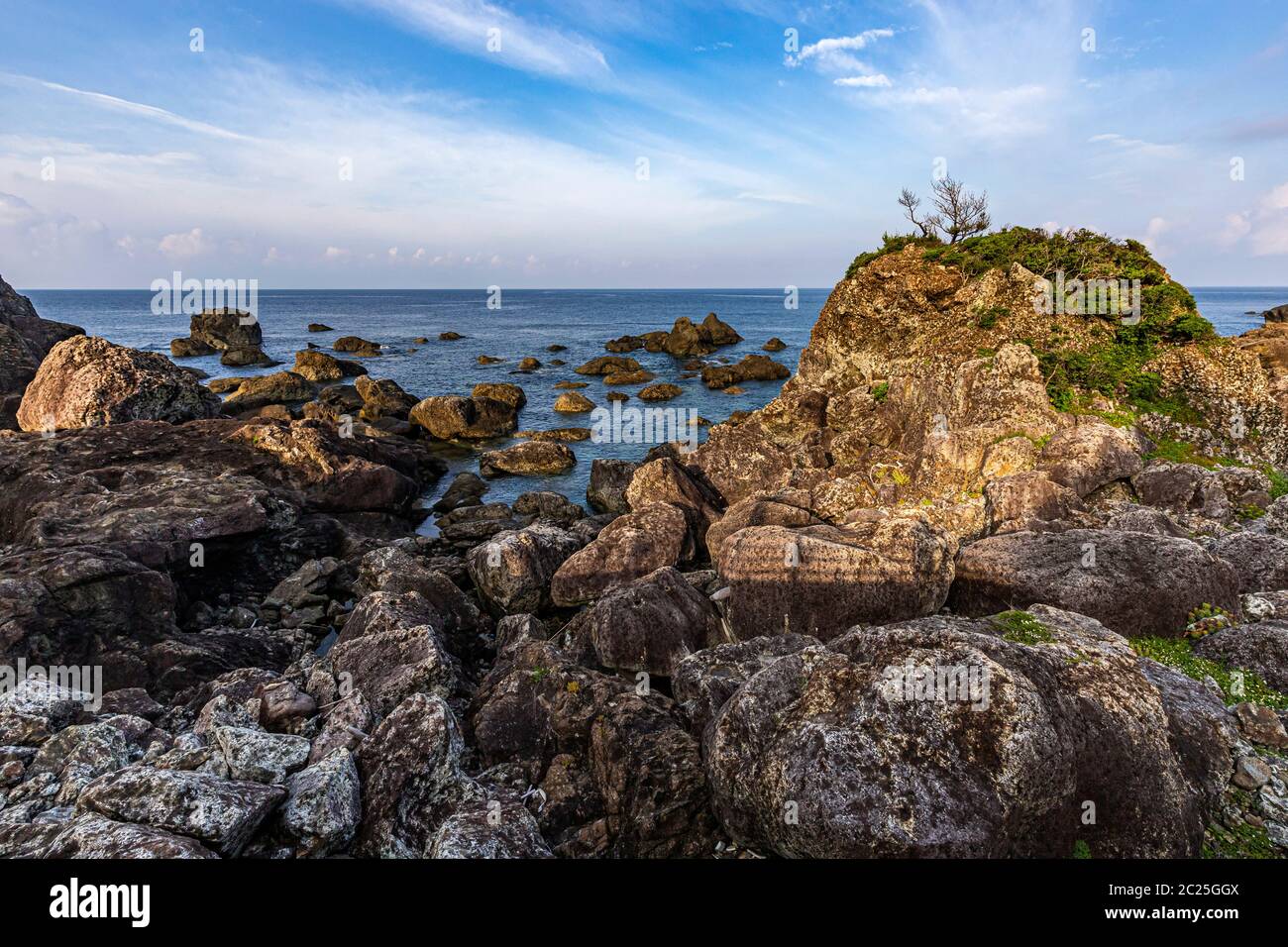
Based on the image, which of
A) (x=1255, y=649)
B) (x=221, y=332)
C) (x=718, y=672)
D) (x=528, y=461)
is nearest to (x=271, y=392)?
(x=528, y=461)

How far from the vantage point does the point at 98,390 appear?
99.2ft

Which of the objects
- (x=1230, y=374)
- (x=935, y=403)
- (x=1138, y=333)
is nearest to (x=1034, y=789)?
(x=935, y=403)

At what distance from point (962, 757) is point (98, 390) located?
125ft

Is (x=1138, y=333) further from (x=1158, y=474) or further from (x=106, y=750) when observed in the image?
(x=106, y=750)

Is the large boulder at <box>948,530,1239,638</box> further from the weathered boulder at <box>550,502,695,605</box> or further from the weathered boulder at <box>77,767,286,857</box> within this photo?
the weathered boulder at <box>77,767,286,857</box>

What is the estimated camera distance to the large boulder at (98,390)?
30.0 meters

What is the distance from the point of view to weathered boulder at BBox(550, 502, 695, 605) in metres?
20.1

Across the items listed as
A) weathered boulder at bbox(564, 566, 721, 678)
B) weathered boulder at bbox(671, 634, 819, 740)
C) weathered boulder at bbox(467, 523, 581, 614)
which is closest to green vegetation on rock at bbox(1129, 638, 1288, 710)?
weathered boulder at bbox(671, 634, 819, 740)

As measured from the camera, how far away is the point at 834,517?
944 inches

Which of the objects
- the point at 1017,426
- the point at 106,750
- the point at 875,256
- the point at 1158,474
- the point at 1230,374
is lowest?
the point at 106,750

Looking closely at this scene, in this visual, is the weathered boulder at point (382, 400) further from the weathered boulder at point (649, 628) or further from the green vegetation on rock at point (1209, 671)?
the green vegetation on rock at point (1209, 671)

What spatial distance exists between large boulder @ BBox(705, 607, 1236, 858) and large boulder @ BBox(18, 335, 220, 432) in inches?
1344

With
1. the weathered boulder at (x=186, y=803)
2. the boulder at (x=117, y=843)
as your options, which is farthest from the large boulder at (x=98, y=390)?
the boulder at (x=117, y=843)
